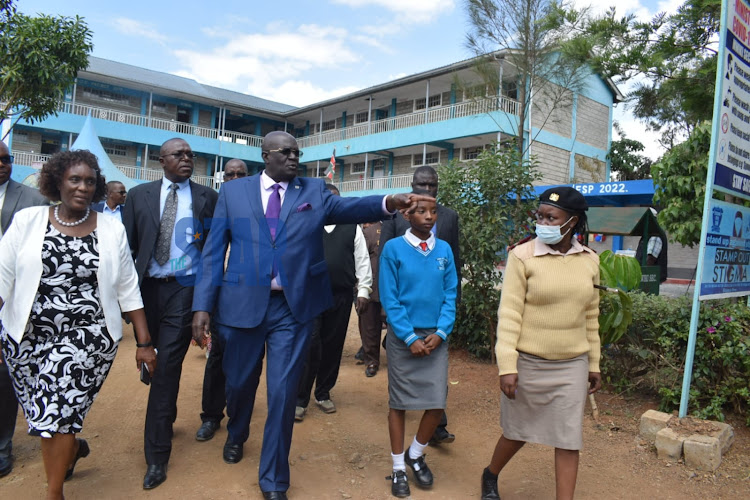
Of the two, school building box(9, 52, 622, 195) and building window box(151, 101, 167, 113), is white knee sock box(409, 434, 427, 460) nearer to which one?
school building box(9, 52, 622, 195)

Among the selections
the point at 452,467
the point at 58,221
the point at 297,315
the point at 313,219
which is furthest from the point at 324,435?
the point at 58,221

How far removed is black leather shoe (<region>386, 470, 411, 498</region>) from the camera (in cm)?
325

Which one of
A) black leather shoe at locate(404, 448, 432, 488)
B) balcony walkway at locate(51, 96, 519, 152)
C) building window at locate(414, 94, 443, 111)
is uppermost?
building window at locate(414, 94, 443, 111)

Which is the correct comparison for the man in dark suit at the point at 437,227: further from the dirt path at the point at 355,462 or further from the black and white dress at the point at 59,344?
the black and white dress at the point at 59,344

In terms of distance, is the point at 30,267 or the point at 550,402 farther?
the point at 550,402

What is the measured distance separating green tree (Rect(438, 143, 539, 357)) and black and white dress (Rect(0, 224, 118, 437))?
400 centimetres

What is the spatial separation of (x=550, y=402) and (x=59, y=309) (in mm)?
2648

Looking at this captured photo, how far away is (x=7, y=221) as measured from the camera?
3.59 m

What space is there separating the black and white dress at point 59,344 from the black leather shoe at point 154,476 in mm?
641

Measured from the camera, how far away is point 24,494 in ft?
10.3

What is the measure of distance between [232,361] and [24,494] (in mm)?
1370

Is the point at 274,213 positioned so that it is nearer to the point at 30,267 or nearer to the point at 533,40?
the point at 30,267

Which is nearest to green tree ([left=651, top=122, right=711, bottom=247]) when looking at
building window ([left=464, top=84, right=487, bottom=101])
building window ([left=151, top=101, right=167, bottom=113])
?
building window ([left=464, top=84, right=487, bottom=101])

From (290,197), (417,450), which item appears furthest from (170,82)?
(417,450)
